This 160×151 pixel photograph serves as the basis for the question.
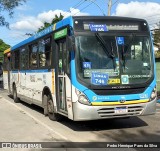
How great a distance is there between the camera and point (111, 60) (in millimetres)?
9453

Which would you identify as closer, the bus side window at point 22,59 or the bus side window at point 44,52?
the bus side window at point 44,52

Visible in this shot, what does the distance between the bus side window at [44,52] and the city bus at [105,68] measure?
1090 millimetres

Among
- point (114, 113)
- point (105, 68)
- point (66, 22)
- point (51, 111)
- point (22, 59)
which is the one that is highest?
point (66, 22)

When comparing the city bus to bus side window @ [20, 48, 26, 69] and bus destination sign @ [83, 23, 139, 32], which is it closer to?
bus destination sign @ [83, 23, 139, 32]

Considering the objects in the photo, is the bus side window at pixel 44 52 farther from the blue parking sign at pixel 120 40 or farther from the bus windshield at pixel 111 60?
the blue parking sign at pixel 120 40

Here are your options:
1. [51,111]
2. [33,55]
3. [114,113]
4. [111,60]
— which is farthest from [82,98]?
[33,55]

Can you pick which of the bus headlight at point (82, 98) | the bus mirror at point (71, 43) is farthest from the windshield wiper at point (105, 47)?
the bus headlight at point (82, 98)

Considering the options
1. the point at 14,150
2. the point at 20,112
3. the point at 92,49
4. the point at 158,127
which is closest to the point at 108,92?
the point at 92,49

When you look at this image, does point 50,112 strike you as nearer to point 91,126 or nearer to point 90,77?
point 91,126

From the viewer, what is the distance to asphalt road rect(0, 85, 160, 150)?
28.9 feet

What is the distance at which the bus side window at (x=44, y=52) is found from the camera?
1161cm

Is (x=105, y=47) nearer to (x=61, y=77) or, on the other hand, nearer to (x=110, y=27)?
(x=110, y=27)

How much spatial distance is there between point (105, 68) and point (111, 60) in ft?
0.90

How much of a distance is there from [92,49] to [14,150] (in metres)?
3.36
